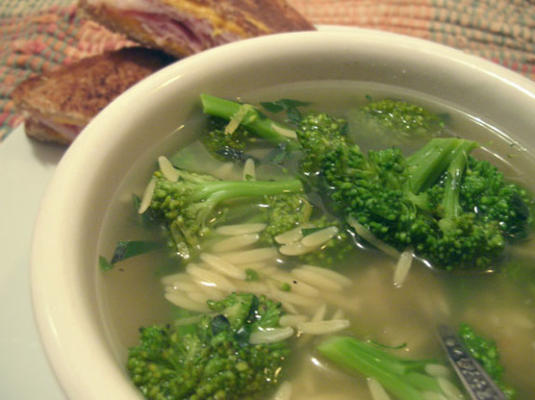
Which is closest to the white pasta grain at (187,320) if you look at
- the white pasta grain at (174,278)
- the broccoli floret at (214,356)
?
the broccoli floret at (214,356)

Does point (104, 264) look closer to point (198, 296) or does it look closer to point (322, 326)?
point (198, 296)

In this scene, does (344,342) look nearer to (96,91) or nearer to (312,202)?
(312,202)

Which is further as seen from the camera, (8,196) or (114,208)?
(8,196)

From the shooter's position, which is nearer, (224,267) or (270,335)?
(270,335)

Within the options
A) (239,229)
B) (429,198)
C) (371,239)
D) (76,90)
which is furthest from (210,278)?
(76,90)

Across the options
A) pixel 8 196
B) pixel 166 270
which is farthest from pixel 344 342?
pixel 8 196
